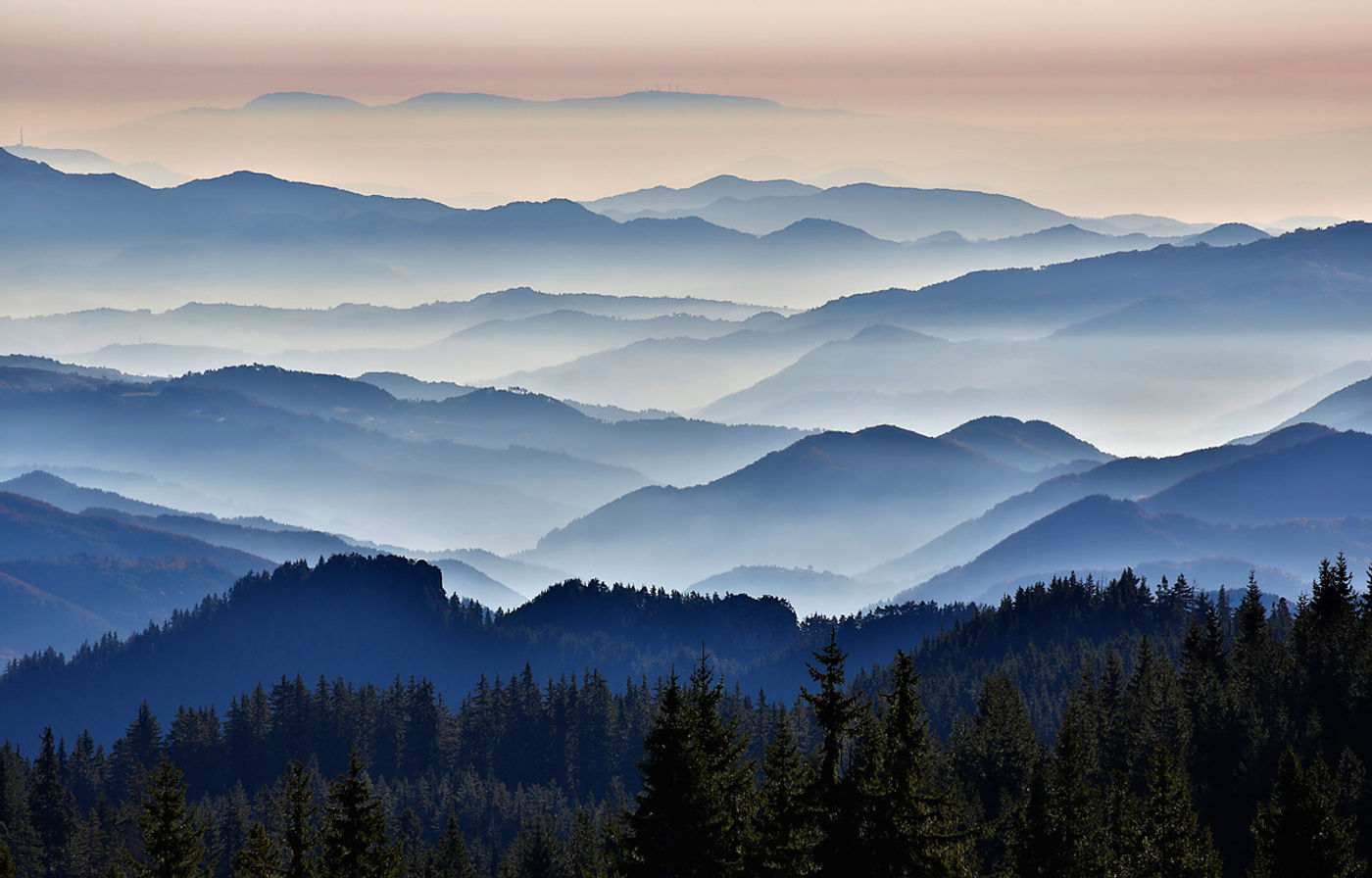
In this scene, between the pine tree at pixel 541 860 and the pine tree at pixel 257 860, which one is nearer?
the pine tree at pixel 257 860

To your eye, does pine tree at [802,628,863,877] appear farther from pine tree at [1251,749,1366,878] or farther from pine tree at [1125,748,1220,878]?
pine tree at [1251,749,1366,878]

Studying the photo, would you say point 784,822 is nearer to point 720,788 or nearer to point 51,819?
point 720,788

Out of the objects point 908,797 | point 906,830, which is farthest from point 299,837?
point 908,797

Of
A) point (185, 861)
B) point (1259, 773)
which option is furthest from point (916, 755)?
point (1259, 773)

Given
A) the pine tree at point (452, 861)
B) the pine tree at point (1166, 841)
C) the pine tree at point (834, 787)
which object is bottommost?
the pine tree at point (452, 861)

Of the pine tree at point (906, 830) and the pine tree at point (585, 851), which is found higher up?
the pine tree at point (906, 830)

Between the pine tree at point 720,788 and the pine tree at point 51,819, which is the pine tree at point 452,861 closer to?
the pine tree at point 51,819

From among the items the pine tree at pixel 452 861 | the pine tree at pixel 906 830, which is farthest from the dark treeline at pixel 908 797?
the pine tree at pixel 452 861

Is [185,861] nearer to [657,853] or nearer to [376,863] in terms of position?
[376,863]

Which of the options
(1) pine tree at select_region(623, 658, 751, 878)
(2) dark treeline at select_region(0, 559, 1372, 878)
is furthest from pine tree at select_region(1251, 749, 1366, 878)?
(1) pine tree at select_region(623, 658, 751, 878)

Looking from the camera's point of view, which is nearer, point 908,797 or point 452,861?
point 908,797

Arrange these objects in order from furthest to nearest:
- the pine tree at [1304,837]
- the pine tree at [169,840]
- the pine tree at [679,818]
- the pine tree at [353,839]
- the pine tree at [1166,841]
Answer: the pine tree at [169,840]
the pine tree at [353,839]
the pine tree at [1166,841]
the pine tree at [1304,837]
the pine tree at [679,818]
